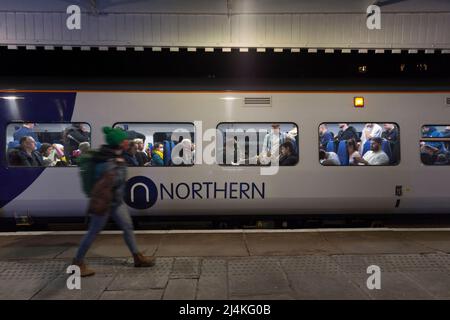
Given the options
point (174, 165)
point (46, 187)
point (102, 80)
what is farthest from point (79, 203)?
point (102, 80)

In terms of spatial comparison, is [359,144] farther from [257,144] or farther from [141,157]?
[141,157]

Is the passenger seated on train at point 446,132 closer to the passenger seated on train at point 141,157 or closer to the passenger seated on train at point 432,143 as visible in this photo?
the passenger seated on train at point 432,143

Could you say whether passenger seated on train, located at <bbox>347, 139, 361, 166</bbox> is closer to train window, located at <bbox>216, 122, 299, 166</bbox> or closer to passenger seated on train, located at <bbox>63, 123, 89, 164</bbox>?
train window, located at <bbox>216, 122, 299, 166</bbox>

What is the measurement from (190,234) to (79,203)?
1.84m

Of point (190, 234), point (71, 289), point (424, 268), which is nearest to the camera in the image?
point (71, 289)

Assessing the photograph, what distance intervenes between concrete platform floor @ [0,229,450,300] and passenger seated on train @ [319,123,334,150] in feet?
4.64

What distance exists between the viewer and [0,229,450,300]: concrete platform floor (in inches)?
143

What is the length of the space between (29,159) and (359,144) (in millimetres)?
5307

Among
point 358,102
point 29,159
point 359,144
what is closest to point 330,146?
point 359,144

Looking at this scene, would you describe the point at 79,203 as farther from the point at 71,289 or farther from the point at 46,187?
the point at 71,289

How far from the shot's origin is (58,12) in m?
5.89

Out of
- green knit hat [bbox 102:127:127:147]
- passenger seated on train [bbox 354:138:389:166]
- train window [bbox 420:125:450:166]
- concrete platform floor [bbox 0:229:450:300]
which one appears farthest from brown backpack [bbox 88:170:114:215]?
train window [bbox 420:125:450:166]

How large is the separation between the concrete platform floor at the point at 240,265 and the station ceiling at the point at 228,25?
3010 mm

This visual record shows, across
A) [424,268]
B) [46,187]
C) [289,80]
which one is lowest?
[424,268]
